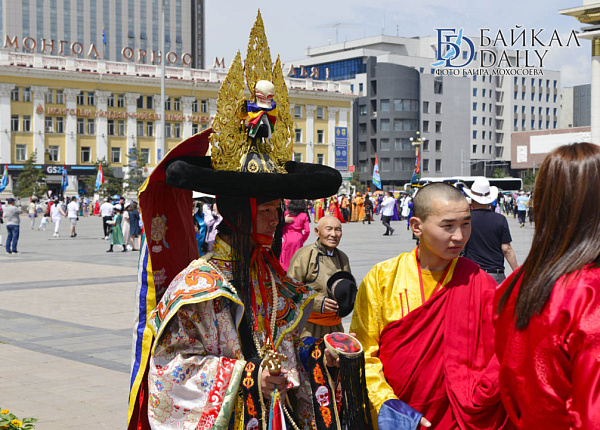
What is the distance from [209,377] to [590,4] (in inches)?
1245

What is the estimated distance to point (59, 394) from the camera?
6602 millimetres

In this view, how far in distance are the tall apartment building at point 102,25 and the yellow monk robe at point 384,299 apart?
326 feet

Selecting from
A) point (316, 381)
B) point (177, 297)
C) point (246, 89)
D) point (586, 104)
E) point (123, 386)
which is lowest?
point (123, 386)

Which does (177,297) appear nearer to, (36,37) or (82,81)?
(82,81)

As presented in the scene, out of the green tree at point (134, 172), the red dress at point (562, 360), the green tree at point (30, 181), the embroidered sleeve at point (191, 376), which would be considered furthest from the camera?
the green tree at point (134, 172)

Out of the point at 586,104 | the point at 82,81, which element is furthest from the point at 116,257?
the point at 586,104

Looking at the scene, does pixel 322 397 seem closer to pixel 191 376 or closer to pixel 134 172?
pixel 191 376

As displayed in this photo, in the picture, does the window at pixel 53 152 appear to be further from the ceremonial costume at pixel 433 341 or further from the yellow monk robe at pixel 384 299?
the ceremonial costume at pixel 433 341

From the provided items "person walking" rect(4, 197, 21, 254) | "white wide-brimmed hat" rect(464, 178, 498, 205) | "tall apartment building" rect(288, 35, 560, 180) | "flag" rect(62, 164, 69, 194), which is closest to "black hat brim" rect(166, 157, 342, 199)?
"white wide-brimmed hat" rect(464, 178, 498, 205)

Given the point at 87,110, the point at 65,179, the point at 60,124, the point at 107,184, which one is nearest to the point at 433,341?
the point at 107,184

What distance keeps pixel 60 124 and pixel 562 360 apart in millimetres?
75538

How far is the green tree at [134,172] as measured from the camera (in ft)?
225

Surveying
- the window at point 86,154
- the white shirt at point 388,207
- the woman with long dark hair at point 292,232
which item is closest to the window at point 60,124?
the window at point 86,154

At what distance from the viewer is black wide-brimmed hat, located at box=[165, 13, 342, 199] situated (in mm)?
2961
